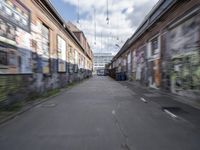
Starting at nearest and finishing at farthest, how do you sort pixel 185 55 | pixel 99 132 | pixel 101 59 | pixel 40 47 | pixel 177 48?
1. pixel 99 132
2. pixel 185 55
3. pixel 177 48
4. pixel 40 47
5. pixel 101 59

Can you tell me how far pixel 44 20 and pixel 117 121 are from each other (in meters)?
10.4

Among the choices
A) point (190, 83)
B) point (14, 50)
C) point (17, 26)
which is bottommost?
point (190, 83)

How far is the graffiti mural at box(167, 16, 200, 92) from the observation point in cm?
1001

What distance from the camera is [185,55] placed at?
11.1 metres

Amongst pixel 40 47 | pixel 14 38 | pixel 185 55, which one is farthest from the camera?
pixel 40 47

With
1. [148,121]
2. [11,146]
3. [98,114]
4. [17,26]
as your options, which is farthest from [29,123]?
[17,26]

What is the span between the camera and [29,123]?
602 cm

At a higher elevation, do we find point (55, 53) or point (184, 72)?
point (55, 53)

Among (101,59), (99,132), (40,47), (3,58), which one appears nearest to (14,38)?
(3,58)

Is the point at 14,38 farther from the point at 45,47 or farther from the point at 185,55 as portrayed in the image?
the point at 185,55

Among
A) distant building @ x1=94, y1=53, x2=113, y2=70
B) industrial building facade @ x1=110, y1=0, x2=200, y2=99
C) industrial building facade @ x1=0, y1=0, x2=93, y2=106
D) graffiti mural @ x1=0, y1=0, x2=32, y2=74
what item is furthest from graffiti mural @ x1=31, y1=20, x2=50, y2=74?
distant building @ x1=94, y1=53, x2=113, y2=70

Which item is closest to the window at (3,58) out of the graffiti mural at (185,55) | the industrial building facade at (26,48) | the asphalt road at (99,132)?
the industrial building facade at (26,48)

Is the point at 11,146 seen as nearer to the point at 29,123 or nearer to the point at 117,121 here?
the point at 29,123

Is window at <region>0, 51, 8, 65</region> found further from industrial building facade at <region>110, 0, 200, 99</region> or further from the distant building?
the distant building
